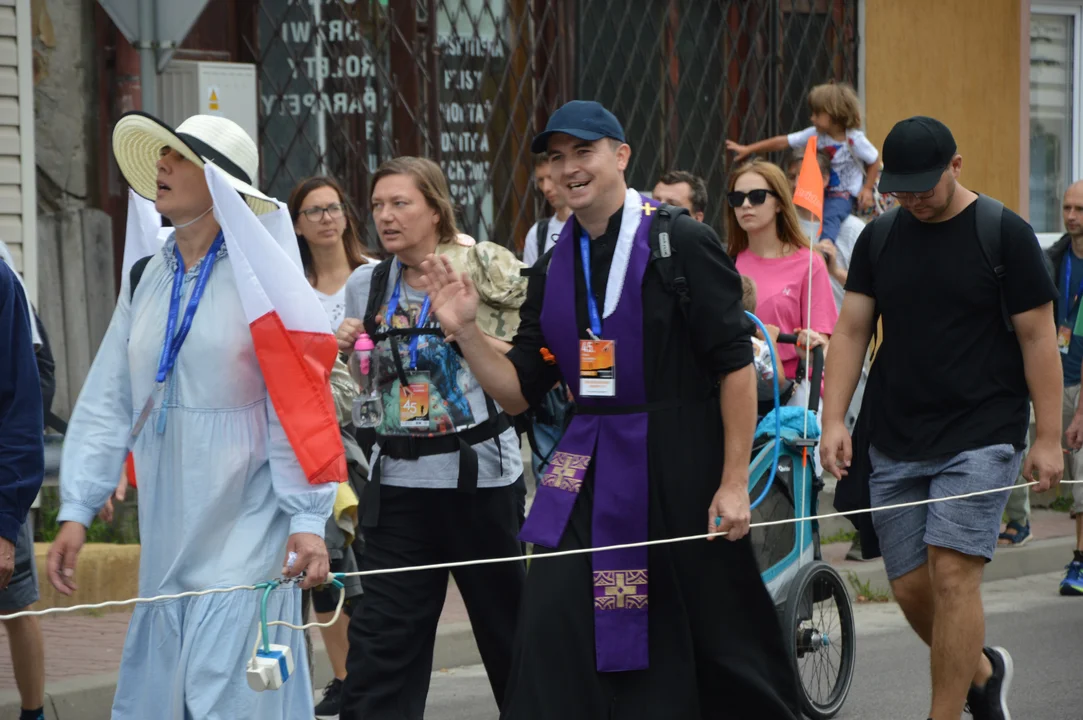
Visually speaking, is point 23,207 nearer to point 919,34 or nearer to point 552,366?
point 552,366

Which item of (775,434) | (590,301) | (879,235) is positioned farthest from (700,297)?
(775,434)

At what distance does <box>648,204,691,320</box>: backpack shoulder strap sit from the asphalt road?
268 cm

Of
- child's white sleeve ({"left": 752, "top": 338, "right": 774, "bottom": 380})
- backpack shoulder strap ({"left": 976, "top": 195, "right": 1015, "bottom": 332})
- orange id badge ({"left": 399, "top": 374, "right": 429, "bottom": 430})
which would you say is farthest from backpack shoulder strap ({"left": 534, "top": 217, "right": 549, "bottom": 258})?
backpack shoulder strap ({"left": 976, "top": 195, "right": 1015, "bottom": 332})

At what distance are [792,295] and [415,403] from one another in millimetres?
2595

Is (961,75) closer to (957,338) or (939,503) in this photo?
(957,338)

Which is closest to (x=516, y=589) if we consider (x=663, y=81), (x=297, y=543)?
(x=297, y=543)

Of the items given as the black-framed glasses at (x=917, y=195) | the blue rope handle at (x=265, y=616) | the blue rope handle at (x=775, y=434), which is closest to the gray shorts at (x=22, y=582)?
the blue rope handle at (x=265, y=616)

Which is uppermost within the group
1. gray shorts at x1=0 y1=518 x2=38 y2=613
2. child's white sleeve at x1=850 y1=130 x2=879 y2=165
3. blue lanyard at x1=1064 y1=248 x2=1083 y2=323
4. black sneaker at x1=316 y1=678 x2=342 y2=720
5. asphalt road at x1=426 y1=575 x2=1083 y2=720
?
child's white sleeve at x1=850 y1=130 x2=879 y2=165

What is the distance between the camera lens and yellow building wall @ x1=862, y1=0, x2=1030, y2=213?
13.2 meters

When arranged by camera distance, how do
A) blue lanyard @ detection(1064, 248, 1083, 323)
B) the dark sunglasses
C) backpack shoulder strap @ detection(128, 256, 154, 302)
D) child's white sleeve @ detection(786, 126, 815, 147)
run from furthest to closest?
child's white sleeve @ detection(786, 126, 815, 147), blue lanyard @ detection(1064, 248, 1083, 323), the dark sunglasses, backpack shoulder strap @ detection(128, 256, 154, 302)

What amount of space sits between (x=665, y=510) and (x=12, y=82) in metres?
5.47

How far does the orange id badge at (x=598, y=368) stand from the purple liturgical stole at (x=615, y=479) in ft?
0.06

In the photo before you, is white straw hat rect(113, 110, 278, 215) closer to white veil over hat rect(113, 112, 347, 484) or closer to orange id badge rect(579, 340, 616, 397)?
white veil over hat rect(113, 112, 347, 484)

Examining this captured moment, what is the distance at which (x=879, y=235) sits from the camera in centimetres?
563
